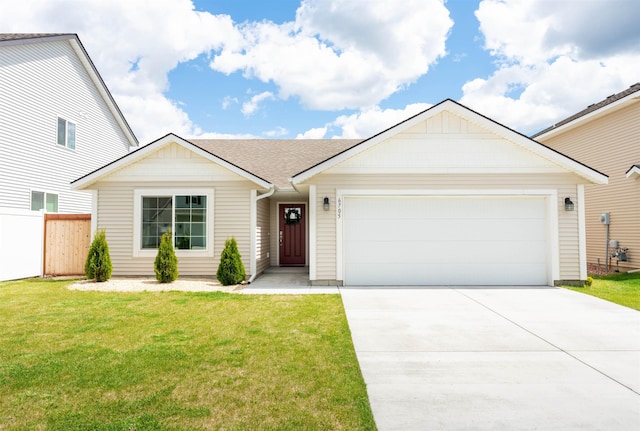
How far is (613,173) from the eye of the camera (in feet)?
41.7

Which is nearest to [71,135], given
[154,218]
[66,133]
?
[66,133]

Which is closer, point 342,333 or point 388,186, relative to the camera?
point 342,333

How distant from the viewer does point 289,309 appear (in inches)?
254

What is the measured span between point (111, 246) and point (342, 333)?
8.39m

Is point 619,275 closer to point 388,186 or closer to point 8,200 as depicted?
point 388,186

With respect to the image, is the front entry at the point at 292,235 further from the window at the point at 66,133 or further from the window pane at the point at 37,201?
the window at the point at 66,133

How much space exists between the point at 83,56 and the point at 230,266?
41.0 feet

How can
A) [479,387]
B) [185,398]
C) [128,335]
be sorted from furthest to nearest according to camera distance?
[128,335]
[479,387]
[185,398]

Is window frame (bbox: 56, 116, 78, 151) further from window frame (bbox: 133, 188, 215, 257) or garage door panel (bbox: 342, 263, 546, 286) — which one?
garage door panel (bbox: 342, 263, 546, 286)

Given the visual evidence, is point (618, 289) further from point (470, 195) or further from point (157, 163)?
point (157, 163)

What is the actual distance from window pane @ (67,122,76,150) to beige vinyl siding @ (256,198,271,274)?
867 cm

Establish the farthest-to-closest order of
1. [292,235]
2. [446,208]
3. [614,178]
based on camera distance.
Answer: [292,235] → [614,178] → [446,208]

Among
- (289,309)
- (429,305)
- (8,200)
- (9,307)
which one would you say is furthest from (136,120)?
(429,305)

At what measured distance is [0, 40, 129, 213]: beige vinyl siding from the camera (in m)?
11.5
